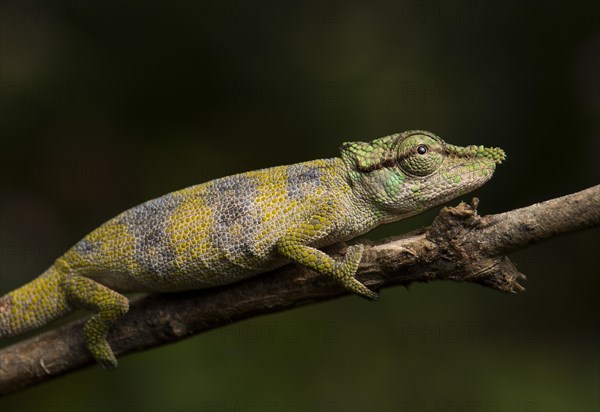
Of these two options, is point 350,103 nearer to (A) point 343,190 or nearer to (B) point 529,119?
(B) point 529,119

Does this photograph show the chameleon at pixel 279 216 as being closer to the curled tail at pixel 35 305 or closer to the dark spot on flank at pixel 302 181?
the dark spot on flank at pixel 302 181

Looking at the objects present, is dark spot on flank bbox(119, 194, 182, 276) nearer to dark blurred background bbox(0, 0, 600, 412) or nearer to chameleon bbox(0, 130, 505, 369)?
chameleon bbox(0, 130, 505, 369)

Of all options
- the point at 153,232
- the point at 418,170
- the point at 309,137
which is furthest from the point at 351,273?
the point at 309,137

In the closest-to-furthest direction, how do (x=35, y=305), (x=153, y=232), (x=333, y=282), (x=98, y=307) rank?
(x=333, y=282) < (x=153, y=232) < (x=98, y=307) < (x=35, y=305)

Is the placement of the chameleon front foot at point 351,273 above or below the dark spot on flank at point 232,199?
below

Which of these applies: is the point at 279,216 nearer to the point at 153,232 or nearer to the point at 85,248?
the point at 153,232

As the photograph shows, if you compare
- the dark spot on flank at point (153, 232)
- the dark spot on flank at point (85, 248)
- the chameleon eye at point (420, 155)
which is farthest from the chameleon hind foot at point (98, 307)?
the chameleon eye at point (420, 155)
